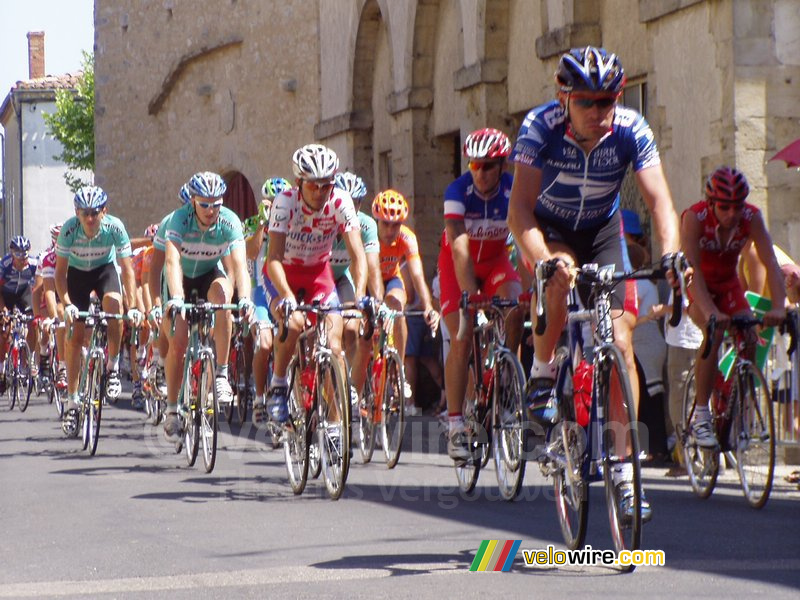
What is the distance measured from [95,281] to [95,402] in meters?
2.40

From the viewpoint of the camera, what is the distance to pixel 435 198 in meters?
20.7

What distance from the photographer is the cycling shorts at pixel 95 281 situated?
14727 millimetres

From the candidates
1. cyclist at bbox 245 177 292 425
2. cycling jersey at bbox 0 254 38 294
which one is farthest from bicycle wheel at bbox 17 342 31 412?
cyclist at bbox 245 177 292 425

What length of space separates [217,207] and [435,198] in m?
9.18

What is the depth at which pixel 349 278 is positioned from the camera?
1234 cm

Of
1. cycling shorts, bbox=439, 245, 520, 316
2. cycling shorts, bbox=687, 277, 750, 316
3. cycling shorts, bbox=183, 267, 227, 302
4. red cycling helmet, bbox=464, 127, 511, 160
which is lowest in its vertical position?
cycling shorts, bbox=687, 277, 750, 316

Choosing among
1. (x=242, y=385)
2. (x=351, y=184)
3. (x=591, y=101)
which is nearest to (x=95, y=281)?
(x=242, y=385)

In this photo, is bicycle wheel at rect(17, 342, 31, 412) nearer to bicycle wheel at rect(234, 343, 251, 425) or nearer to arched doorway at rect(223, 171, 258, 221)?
bicycle wheel at rect(234, 343, 251, 425)

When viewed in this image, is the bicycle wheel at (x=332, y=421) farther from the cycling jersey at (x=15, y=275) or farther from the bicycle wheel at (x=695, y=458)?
the cycling jersey at (x=15, y=275)

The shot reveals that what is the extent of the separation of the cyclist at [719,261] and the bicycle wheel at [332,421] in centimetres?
208

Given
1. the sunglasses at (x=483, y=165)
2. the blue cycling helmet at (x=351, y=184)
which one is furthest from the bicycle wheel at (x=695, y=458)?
the blue cycling helmet at (x=351, y=184)

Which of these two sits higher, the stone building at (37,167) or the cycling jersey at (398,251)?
the stone building at (37,167)

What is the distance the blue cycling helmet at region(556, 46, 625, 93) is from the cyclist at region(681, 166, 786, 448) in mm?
2562

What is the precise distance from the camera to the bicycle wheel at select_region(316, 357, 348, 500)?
909 cm
